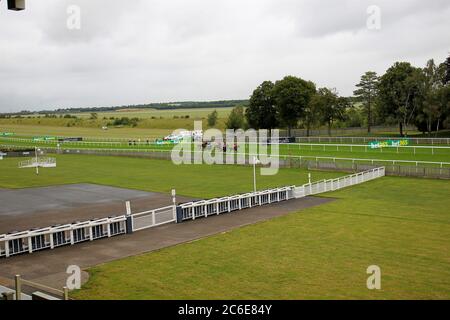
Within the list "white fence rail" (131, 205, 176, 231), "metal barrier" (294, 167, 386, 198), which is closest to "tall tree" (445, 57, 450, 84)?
"metal barrier" (294, 167, 386, 198)

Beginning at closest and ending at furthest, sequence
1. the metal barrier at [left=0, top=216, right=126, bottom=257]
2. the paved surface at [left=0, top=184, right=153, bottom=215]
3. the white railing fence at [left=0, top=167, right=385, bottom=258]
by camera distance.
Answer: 1. the metal barrier at [left=0, top=216, right=126, bottom=257]
2. the white railing fence at [left=0, top=167, right=385, bottom=258]
3. the paved surface at [left=0, top=184, right=153, bottom=215]

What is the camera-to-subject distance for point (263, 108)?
338ft

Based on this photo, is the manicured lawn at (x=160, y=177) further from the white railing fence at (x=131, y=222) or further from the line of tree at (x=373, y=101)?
the line of tree at (x=373, y=101)

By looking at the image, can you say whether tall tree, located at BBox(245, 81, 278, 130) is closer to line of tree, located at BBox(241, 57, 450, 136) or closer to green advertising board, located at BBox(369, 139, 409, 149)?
line of tree, located at BBox(241, 57, 450, 136)

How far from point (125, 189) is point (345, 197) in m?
16.3

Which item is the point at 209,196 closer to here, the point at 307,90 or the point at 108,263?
the point at 108,263

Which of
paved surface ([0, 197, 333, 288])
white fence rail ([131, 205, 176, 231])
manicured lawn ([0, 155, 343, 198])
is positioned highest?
A: white fence rail ([131, 205, 176, 231])

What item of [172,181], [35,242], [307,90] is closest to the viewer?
[35,242]

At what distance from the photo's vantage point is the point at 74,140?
102 m

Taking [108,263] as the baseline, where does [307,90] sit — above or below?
above

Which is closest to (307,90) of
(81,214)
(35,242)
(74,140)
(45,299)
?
(74,140)

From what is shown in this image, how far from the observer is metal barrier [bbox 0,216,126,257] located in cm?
1716

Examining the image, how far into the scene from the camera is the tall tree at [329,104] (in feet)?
298
